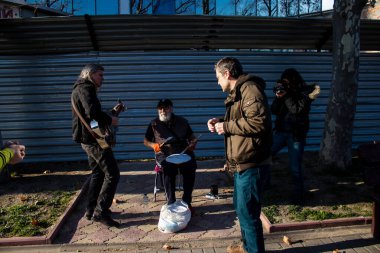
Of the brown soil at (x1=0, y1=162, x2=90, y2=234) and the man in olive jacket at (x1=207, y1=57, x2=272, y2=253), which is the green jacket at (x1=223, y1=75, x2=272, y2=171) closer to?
the man in olive jacket at (x1=207, y1=57, x2=272, y2=253)

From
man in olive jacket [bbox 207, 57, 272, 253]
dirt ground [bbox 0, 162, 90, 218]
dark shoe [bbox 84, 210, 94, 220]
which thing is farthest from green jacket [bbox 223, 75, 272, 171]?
dirt ground [bbox 0, 162, 90, 218]

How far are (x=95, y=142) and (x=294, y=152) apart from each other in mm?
2617

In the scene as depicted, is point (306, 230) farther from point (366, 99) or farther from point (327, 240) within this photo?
point (366, 99)

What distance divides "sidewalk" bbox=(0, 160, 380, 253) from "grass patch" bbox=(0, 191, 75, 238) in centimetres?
24

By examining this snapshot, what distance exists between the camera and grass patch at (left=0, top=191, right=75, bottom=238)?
4.71 m

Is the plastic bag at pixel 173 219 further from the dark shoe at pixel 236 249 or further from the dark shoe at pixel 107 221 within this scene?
the dark shoe at pixel 236 249

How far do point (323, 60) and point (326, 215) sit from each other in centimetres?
472

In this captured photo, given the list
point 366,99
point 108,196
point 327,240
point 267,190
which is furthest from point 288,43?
point 108,196

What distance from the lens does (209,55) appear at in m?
8.25

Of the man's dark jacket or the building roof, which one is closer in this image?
the man's dark jacket

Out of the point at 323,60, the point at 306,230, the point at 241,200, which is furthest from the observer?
the point at 323,60

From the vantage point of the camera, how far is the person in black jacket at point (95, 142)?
438 cm

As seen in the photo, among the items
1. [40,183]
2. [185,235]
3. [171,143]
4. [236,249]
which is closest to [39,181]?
[40,183]

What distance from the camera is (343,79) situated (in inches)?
251
